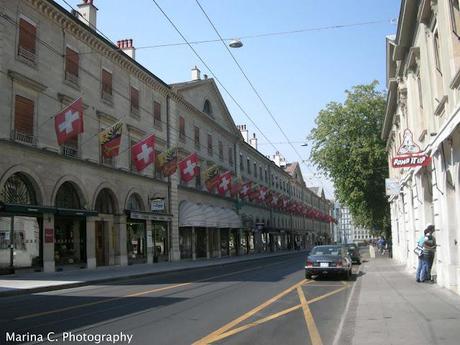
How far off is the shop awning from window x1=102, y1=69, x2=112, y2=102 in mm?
12352

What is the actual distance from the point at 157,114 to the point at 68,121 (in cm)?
1524

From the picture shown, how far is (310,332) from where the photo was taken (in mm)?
8812

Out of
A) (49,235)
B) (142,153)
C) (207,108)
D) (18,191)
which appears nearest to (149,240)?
(142,153)

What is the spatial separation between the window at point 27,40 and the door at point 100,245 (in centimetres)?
1014

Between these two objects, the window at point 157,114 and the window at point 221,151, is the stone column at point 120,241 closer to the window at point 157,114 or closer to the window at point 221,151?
the window at point 157,114

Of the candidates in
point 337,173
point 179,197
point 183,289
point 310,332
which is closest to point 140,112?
point 179,197

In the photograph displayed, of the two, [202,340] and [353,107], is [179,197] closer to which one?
[353,107]

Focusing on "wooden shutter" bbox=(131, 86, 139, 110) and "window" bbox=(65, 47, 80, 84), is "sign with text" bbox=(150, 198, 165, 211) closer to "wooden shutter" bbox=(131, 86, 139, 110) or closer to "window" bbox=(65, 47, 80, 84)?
"wooden shutter" bbox=(131, 86, 139, 110)

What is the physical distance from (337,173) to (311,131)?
537 centimetres

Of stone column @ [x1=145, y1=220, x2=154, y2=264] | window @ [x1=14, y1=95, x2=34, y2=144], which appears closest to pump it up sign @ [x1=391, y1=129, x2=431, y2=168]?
window @ [x1=14, y1=95, x2=34, y2=144]

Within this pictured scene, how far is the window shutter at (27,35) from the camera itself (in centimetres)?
2342

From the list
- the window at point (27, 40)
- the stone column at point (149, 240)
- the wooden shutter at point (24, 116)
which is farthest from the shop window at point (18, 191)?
the stone column at point (149, 240)

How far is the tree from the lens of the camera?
4141 cm

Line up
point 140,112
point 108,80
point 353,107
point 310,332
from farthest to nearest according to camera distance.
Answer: point 353,107 < point 140,112 < point 108,80 < point 310,332
